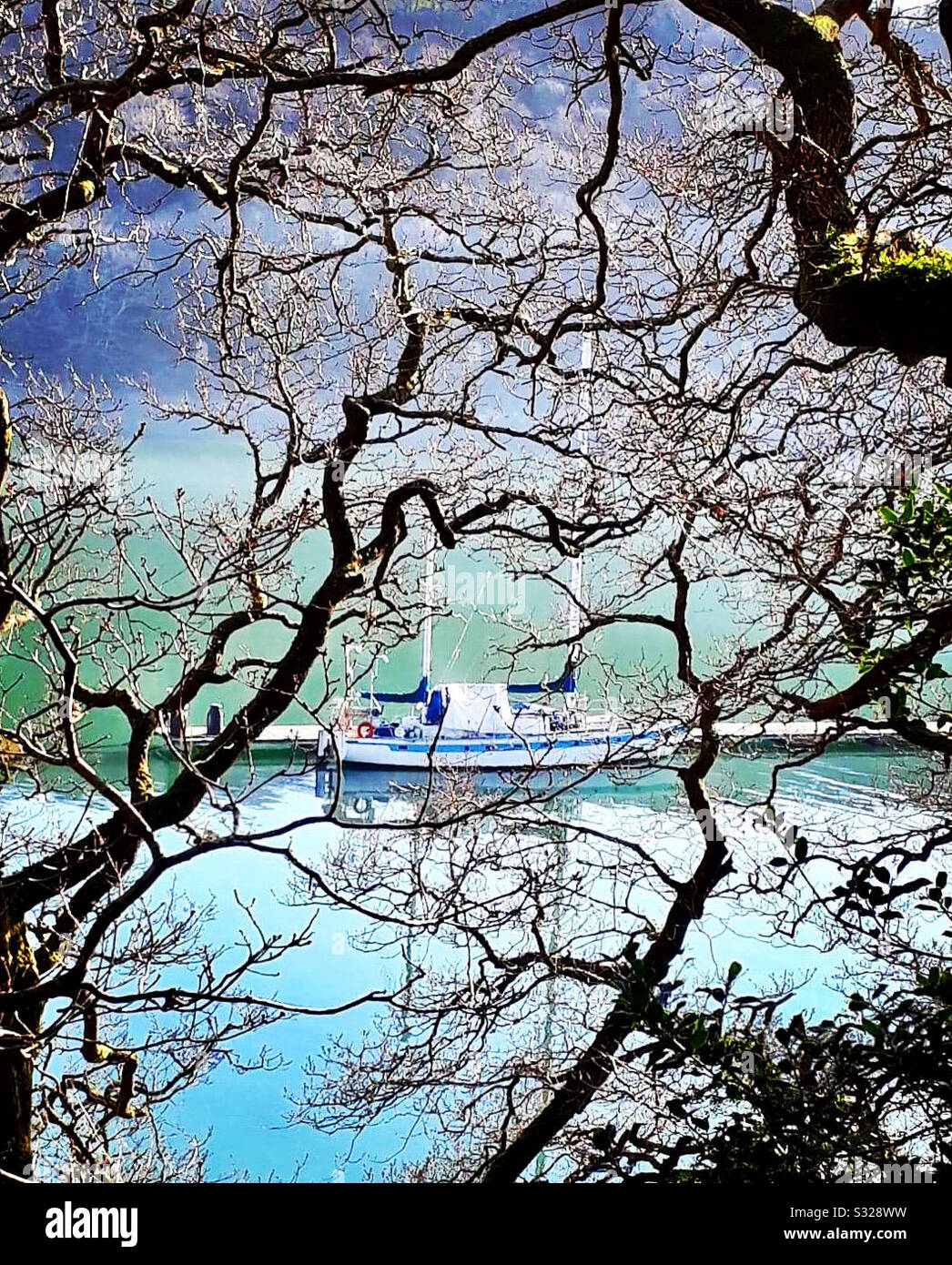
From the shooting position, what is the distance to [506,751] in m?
2.43

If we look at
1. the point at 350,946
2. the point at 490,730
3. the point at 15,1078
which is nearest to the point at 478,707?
the point at 490,730

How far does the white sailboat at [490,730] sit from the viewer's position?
6.50 ft

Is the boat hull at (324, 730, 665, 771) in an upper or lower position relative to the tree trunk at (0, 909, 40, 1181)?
upper

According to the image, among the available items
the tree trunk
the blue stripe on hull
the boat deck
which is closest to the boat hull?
the blue stripe on hull

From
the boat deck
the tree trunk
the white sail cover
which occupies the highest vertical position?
the white sail cover

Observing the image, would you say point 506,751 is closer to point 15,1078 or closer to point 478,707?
point 478,707

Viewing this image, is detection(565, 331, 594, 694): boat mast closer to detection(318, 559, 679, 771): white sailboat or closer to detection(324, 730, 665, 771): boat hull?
detection(318, 559, 679, 771): white sailboat

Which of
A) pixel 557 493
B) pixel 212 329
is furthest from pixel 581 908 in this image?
pixel 212 329

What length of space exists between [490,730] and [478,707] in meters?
0.06

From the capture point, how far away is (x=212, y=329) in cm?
228

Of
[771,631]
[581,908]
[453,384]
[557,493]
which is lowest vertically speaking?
[581,908]

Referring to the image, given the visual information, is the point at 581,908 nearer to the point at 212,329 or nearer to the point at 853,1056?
the point at 853,1056

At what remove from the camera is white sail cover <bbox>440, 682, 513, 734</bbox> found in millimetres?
2424

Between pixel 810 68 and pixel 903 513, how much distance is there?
24.1 inches
